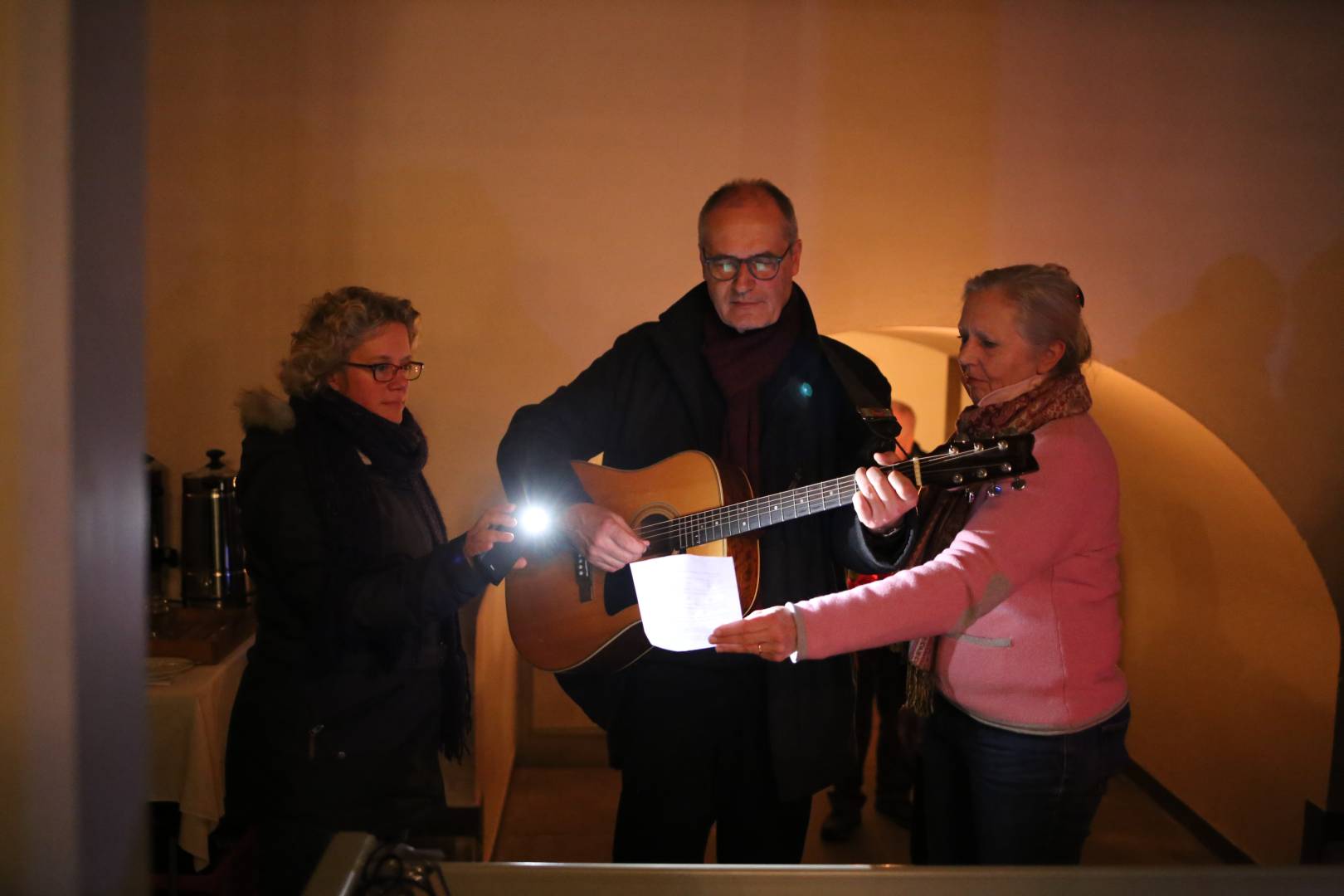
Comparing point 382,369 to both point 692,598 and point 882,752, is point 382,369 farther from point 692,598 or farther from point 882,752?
point 882,752

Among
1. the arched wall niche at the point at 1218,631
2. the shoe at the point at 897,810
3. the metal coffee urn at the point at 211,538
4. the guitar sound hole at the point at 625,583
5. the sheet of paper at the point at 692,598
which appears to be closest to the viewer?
the sheet of paper at the point at 692,598

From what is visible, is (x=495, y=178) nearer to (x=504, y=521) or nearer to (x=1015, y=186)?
(x=504, y=521)

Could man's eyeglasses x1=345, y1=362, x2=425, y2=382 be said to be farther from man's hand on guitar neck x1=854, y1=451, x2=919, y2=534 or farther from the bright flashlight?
man's hand on guitar neck x1=854, y1=451, x2=919, y2=534

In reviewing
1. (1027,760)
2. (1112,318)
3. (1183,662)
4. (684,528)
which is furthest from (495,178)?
(1183,662)

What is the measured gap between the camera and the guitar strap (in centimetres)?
201

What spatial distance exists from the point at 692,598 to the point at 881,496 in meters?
0.40

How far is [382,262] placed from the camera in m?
3.22

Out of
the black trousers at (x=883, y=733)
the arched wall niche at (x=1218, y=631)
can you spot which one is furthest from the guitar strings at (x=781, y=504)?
the black trousers at (x=883, y=733)

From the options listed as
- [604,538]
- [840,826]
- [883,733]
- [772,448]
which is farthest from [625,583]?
[883,733]

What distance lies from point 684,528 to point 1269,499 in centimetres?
225

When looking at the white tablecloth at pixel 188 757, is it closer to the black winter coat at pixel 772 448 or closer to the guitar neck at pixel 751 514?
the black winter coat at pixel 772 448

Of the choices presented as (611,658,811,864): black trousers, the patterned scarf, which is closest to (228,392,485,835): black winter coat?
(611,658,811,864): black trousers

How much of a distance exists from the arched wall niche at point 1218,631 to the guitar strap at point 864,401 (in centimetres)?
128

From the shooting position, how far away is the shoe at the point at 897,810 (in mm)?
4137
